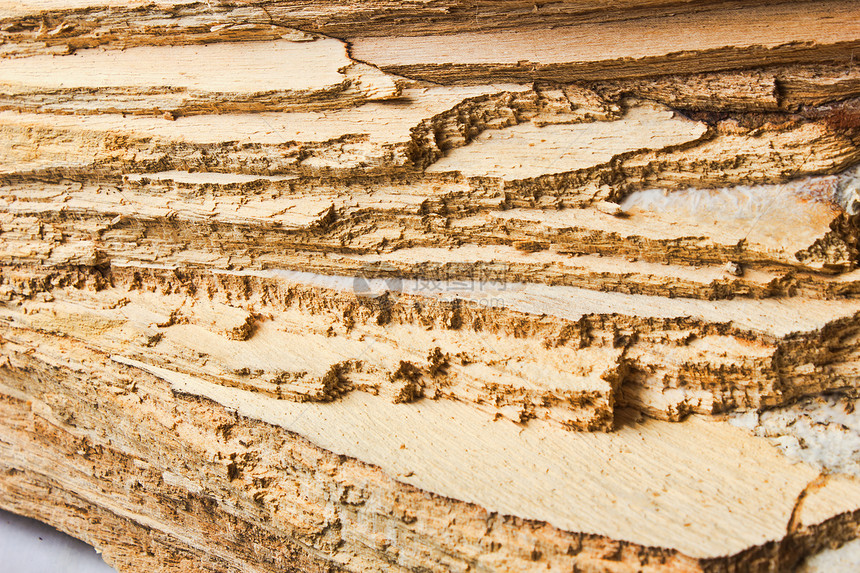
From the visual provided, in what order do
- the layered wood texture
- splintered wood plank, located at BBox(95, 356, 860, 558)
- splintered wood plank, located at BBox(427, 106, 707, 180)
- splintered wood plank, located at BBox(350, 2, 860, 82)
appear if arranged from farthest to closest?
splintered wood plank, located at BBox(427, 106, 707, 180) → splintered wood plank, located at BBox(350, 2, 860, 82) → the layered wood texture → splintered wood plank, located at BBox(95, 356, 860, 558)

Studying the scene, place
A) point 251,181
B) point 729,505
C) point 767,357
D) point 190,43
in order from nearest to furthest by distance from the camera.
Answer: point 729,505 → point 767,357 → point 251,181 → point 190,43

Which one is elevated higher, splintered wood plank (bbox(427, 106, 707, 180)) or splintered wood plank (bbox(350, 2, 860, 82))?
splintered wood plank (bbox(350, 2, 860, 82))

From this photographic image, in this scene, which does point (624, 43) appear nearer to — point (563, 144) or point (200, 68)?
point (563, 144)

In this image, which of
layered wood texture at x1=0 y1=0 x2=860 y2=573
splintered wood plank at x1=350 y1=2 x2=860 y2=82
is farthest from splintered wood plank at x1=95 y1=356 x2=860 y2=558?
splintered wood plank at x1=350 y1=2 x2=860 y2=82

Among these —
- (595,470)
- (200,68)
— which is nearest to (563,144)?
(595,470)

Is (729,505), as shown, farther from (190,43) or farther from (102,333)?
(190,43)

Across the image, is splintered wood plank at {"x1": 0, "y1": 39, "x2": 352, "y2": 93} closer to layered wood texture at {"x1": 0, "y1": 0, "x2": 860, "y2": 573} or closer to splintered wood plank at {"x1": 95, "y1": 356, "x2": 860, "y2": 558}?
layered wood texture at {"x1": 0, "y1": 0, "x2": 860, "y2": 573}

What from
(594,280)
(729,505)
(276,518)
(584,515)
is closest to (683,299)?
(594,280)

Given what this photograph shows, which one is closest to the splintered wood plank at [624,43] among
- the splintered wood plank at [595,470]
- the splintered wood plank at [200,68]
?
the splintered wood plank at [200,68]
